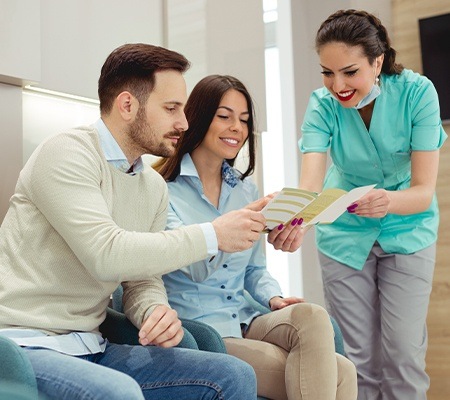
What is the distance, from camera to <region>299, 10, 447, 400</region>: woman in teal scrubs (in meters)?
2.45

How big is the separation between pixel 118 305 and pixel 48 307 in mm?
484

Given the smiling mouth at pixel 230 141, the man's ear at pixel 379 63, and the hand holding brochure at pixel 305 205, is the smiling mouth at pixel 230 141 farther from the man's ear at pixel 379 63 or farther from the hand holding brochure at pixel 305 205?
the man's ear at pixel 379 63

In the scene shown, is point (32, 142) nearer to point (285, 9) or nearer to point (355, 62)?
point (355, 62)

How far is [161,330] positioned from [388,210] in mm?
1104

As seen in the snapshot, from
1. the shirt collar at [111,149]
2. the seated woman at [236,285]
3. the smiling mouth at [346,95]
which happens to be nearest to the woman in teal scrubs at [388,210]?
the smiling mouth at [346,95]

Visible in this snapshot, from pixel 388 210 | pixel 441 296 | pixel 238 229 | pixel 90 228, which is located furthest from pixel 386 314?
pixel 90 228

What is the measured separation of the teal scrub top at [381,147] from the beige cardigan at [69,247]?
3.67ft

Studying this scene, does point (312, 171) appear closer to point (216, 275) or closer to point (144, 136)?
point (216, 275)

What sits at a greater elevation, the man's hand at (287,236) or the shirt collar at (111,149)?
the shirt collar at (111,149)

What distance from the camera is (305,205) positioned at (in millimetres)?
1752

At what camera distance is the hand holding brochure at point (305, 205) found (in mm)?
1709

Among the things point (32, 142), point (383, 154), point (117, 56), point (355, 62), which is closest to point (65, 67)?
point (32, 142)

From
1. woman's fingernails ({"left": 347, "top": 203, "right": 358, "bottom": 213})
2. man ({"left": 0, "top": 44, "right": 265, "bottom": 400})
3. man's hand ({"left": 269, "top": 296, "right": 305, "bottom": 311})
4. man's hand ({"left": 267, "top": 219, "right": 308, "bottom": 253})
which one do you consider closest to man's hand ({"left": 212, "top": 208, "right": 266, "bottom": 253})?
man ({"left": 0, "top": 44, "right": 265, "bottom": 400})

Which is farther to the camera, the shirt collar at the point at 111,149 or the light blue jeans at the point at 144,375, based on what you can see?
the shirt collar at the point at 111,149
